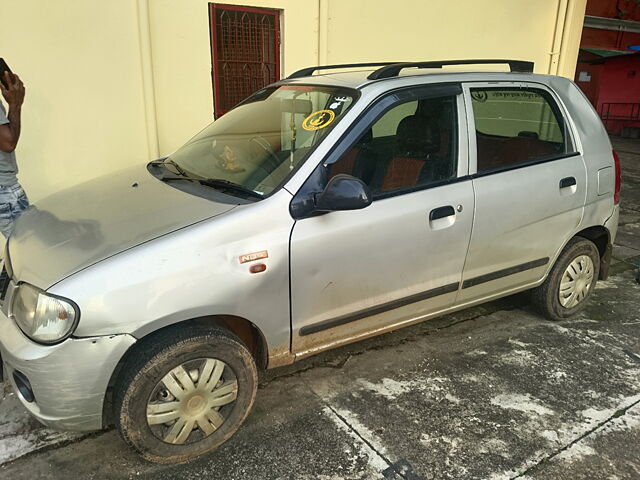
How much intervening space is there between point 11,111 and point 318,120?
6.64 feet

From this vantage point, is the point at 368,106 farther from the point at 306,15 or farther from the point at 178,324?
the point at 306,15

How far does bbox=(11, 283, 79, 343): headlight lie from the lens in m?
2.06

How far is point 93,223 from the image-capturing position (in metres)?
2.50

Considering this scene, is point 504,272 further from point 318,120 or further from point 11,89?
point 11,89

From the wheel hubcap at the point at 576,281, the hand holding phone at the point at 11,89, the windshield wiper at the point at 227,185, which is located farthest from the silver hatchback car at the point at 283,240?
the hand holding phone at the point at 11,89

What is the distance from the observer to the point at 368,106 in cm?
270

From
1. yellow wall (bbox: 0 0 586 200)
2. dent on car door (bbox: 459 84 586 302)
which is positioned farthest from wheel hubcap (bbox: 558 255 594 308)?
yellow wall (bbox: 0 0 586 200)

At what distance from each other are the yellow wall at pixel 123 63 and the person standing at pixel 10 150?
4.44ft

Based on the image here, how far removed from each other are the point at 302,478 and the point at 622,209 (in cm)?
683

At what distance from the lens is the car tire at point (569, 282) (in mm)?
3697

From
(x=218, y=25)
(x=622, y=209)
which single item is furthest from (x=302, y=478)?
(x=622, y=209)

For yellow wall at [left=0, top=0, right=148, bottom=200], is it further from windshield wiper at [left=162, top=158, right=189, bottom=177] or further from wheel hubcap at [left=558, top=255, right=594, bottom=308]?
wheel hubcap at [left=558, top=255, right=594, bottom=308]

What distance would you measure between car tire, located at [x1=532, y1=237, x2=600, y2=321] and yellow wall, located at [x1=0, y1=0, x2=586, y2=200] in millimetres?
3632

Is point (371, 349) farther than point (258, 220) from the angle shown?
Yes
